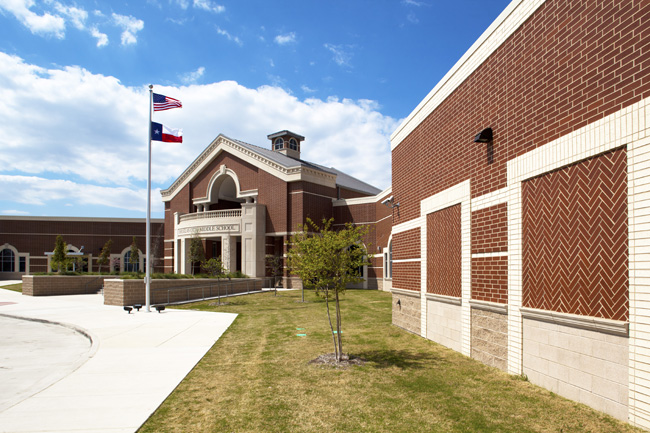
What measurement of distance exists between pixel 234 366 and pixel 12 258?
53.2m

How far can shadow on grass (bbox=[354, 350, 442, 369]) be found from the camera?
9125 mm

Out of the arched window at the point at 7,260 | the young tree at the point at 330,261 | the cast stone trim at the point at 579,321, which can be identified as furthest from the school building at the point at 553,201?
the arched window at the point at 7,260

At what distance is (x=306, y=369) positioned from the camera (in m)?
8.82

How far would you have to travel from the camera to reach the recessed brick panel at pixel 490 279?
857 centimetres

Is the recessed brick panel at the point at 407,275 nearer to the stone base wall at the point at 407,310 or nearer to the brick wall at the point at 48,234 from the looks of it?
the stone base wall at the point at 407,310

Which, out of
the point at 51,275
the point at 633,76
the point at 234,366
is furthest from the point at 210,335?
the point at 51,275

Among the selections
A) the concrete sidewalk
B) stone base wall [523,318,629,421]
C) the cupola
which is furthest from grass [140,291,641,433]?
the cupola

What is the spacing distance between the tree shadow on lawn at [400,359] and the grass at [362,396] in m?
0.02

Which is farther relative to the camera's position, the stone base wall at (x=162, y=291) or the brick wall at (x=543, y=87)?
the stone base wall at (x=162, y=291)

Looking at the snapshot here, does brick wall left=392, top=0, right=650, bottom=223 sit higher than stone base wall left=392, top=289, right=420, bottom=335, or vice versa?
brick wall left=392, top=0, right=650, bottom=223

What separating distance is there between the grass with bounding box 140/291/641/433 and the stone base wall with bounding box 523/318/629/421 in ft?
0.58

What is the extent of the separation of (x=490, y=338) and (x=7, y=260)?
5715cm

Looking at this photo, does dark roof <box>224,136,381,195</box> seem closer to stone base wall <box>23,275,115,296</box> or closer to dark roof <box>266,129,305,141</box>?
Answer: dark roof <box>266,129,305,141</box>

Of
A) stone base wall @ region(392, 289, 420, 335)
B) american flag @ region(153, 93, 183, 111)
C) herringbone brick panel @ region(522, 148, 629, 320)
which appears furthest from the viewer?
american flag @ region(153, 93, 183, 111)
